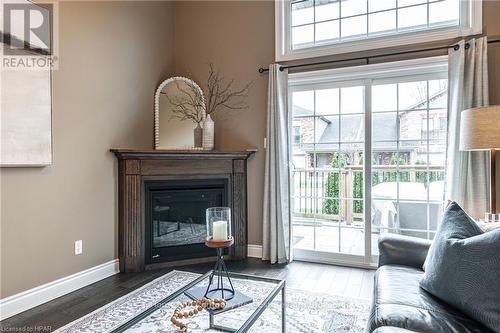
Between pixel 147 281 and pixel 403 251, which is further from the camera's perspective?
pixel 147 281

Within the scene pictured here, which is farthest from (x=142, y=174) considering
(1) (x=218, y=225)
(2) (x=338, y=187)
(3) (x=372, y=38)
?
(3) (x=372, y=38)

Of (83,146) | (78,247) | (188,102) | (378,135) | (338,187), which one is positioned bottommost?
(78,247)

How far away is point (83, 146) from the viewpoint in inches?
111

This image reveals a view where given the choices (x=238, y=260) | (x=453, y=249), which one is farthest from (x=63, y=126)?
(x=453, y=249)

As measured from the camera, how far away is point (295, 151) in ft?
11.8

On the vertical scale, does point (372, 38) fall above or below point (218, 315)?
above

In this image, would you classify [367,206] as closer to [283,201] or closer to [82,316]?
[283,201]

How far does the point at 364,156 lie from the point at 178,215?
2088 millimetres

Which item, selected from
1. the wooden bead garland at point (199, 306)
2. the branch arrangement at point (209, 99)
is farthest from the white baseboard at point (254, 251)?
the wooden bead garland at point (199, 306)

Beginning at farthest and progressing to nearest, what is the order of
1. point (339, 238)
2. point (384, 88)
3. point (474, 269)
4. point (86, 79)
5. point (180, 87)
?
point (180, 87)
point (339, 238)
point (384, 88)
point (86, 79)
point (474, 269)

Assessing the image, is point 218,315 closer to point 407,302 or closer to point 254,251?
point 407,302

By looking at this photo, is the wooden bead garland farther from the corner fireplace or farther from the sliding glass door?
the sliding glass door

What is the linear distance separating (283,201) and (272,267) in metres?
0.70

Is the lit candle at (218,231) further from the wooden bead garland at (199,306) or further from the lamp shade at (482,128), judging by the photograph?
the lamp shade at (482,128)
